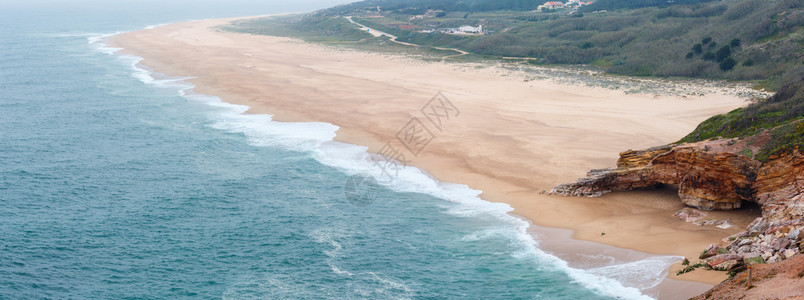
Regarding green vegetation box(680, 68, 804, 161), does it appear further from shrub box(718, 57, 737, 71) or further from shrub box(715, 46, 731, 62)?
shrub box(715, 46, 731, 62)

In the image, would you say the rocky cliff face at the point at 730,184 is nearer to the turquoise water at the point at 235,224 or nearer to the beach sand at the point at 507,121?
the beach sand at the point at 507,121

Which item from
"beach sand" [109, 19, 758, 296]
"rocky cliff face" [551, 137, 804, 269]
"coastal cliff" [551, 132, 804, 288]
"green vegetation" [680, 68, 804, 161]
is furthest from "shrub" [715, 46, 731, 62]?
"rocky cliff face" [551, 137, 804, 269]

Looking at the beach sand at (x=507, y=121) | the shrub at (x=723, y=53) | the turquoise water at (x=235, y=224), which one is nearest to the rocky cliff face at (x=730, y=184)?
the beach sand at (x=507, y=121)

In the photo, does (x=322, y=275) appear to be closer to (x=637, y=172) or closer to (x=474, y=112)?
(x=637, y=172)

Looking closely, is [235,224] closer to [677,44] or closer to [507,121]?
[507,121]

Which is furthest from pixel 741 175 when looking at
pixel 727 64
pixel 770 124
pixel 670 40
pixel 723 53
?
pixel 670 40
